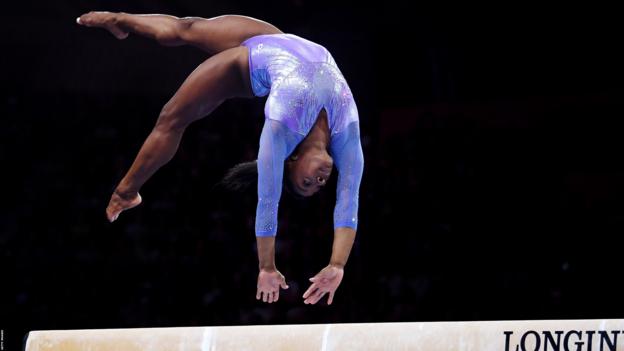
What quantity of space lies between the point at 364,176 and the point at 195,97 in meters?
1.85

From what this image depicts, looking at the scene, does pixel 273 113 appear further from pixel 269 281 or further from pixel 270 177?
pixel 269 281

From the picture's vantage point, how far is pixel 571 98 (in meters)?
6.41

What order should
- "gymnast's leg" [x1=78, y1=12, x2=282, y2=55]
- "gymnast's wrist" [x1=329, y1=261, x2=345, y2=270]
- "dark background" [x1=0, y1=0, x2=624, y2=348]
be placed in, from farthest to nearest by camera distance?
"dark background" [x1=0, y1=0, x2=624, y2=348]
"gymnast's leg" [x1=78, y1=12, x2=282, y2=55]
"gymnast's wrist" [x1=329, y1=261, x2=345, y2=270]

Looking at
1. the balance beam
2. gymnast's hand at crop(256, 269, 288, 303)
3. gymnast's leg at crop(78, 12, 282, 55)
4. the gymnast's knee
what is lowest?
the balance beam

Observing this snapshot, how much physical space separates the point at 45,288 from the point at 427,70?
3105 mm

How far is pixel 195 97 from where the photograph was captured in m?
4.46

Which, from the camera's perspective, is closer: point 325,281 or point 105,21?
point 325,281

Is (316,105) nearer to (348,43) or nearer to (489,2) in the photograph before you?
(348,43)

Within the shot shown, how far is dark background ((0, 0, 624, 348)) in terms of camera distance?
5.27 m

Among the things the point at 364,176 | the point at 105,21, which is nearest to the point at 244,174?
the point at 105,21

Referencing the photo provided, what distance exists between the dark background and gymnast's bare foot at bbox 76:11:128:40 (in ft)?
1.07

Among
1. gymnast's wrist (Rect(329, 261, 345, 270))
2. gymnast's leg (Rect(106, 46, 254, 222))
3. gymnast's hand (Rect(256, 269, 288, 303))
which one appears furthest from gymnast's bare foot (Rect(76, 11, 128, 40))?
gymnast's wrist (Rect(329, 261, 345, 270))

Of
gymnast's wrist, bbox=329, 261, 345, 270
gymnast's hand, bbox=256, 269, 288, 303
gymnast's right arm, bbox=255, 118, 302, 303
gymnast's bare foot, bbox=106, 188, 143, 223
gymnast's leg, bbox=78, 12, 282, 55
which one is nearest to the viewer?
gymnast's right arm, bbox=255, 118, 302, 303

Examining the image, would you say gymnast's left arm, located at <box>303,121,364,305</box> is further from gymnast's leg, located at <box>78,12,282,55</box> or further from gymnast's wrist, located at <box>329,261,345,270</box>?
gymnast's leg, located at <box>78,12,282,55</box>
